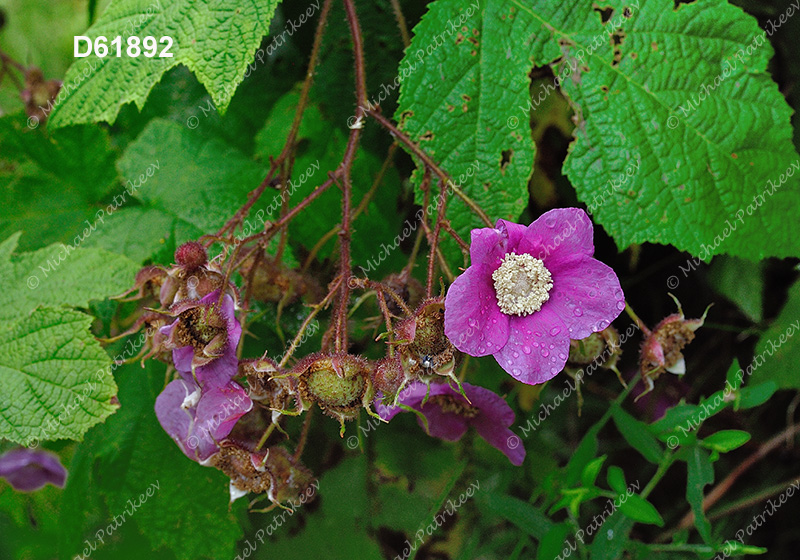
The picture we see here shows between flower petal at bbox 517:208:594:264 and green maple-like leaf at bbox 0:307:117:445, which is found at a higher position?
flower petal at bbox 517:208:594:264

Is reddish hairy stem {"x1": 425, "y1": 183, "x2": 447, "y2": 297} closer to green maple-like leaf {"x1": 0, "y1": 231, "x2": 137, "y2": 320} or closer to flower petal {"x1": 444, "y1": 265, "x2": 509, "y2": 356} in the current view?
flower petal {"x1": 444, "y1": 265, "x2": 509, "y2": 356}

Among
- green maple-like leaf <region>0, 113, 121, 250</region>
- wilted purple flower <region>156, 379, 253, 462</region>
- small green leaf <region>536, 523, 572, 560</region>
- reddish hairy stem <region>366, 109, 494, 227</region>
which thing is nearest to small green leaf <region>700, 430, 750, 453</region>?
small green leaf <region>536, 523, 572, 560</region>

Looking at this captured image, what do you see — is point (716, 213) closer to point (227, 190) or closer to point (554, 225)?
point (554, 225)

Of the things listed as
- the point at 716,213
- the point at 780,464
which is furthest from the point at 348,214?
the point at 780,464

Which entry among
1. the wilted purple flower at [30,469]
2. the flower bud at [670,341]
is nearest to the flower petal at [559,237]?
the flower bud at [670,341]

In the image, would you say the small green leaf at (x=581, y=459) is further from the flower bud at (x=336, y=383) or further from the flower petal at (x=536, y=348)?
the flower bud at (x=336, y=383)

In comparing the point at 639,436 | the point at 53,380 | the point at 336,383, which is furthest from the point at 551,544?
the point at 53,380

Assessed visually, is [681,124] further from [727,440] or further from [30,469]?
[30,469]
